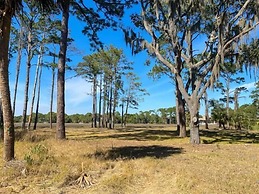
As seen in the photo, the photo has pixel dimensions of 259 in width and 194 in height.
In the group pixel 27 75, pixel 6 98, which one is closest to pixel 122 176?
pixel 6 98

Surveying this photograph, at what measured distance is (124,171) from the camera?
18.7 ft

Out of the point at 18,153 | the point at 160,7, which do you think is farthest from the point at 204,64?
the point at 18,153

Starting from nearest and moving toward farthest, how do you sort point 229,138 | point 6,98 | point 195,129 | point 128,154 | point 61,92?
point 6,98, point 128,154, point 195,129, point 61,92, point 229,138

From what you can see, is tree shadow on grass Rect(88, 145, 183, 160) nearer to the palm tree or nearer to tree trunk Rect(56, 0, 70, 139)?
the palm tree

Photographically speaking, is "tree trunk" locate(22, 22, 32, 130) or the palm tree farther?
"tree trunk" locate(22, 22, 32, 130)

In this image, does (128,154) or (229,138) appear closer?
(128,154)

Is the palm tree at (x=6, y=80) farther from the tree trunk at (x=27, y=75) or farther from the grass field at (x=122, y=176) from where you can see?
the tree trunk at (x=27, y=75)

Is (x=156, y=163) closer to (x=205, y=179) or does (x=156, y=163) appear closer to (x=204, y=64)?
(x=205, y=179)

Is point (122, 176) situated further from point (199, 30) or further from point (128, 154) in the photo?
point (199, 30)

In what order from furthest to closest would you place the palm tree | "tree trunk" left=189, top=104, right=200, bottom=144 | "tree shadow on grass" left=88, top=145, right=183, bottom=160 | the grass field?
"tree trunk" left=189, top=104, right=200, bottom=144 → "tree shadow on grass" left=88, top=145, right=183, bottom=160 → the palm tree → the grass field

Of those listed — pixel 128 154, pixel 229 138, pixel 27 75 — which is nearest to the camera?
pixel 128 154

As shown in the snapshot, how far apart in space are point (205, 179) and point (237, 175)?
95cm

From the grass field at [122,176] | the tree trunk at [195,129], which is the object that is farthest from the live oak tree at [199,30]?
the grass field at [122,176]

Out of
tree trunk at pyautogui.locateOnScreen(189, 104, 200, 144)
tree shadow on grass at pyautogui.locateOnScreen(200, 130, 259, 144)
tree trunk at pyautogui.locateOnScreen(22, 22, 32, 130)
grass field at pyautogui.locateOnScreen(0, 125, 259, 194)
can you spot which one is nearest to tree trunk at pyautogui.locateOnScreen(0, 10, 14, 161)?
grass field at pyautogui.locateOnScreen(0, 125, 259, 194)
